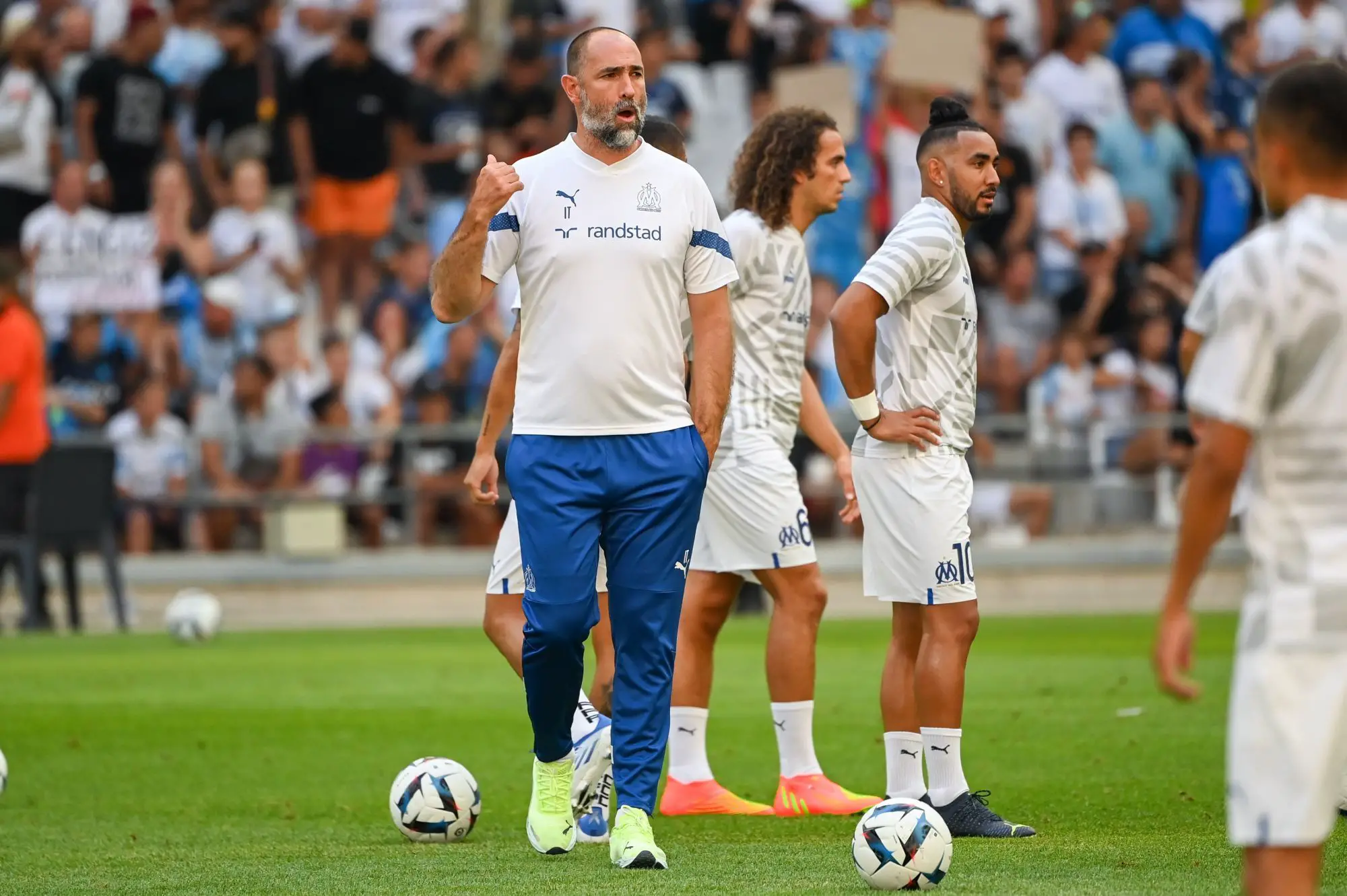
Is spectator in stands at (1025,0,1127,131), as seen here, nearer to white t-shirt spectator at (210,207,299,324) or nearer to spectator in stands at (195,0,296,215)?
spectator in stands at (195,0,296,215)

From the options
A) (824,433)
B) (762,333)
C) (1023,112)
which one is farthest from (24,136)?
(824,433)

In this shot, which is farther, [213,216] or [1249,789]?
[213,216]

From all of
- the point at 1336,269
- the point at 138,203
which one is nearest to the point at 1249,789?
the point at 1336,269

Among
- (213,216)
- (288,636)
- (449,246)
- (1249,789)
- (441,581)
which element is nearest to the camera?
(1249,789)

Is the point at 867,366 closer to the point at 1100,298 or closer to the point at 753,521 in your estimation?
the point at 753,521

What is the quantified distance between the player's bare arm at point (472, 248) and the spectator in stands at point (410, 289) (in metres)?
14.5

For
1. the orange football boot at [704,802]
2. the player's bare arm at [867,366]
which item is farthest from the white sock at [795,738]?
the player's bare arm at [867,366]

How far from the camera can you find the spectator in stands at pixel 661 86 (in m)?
21.5

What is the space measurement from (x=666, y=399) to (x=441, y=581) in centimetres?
1338

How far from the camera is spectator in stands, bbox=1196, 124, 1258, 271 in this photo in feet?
76.5

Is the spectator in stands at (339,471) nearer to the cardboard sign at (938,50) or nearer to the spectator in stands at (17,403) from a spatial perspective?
the spectator in stands at (17,403)

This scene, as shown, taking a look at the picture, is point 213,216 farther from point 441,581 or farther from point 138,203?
point 441,581

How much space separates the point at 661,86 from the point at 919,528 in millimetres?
14522

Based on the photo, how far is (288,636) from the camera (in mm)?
19031
